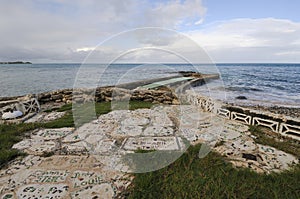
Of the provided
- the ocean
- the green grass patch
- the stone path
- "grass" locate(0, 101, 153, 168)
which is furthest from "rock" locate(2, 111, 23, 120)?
the green grass patch

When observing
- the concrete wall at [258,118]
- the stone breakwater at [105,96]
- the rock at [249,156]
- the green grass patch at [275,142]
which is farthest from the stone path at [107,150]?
the stone breakwater at [105,96]

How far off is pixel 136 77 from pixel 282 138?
36.8 ft

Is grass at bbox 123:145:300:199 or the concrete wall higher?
the concrete wall

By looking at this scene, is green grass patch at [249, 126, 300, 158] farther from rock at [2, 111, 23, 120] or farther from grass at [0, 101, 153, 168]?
rock at [2, 111, 23, 120]

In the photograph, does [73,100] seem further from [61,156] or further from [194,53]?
[194,53]

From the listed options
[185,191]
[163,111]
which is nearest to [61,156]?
[185,191]

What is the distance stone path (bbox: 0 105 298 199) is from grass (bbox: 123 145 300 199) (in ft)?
0.75

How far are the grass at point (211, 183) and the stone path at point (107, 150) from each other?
0.75 feet

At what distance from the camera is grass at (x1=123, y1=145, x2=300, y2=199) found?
226cm

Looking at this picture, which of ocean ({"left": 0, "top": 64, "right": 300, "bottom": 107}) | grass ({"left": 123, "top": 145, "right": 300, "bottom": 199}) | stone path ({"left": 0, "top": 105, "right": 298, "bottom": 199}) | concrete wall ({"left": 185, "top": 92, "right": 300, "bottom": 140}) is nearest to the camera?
grass ({"left": 123, "top": 145, "right": 300, "bottom": 199})

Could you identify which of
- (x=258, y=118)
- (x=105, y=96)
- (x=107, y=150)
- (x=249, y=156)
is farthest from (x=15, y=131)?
(x=258, y=118)

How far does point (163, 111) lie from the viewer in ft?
20.6

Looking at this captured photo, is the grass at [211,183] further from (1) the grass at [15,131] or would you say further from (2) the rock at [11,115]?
(2) the rock at [11,115]

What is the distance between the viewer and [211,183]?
2.44 metres
